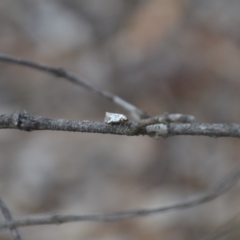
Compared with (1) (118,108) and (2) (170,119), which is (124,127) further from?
(1) (118,108)

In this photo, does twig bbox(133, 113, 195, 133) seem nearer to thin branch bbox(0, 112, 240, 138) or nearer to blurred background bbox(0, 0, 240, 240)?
thin branch bbox(0, 112, 240, 138)

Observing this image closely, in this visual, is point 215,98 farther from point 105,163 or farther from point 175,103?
point 105,163

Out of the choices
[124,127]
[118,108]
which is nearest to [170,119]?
[124,127]

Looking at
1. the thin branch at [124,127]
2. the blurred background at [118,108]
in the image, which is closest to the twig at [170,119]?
the thin branch at [124,127]

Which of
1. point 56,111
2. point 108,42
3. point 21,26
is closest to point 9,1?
point 21,26

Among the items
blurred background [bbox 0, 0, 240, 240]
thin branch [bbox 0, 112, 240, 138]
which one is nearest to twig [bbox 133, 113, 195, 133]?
thin branch [bbox 0, 112, 240, 138]

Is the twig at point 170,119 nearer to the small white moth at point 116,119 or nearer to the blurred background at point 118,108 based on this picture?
the small white moth at point 116,119
